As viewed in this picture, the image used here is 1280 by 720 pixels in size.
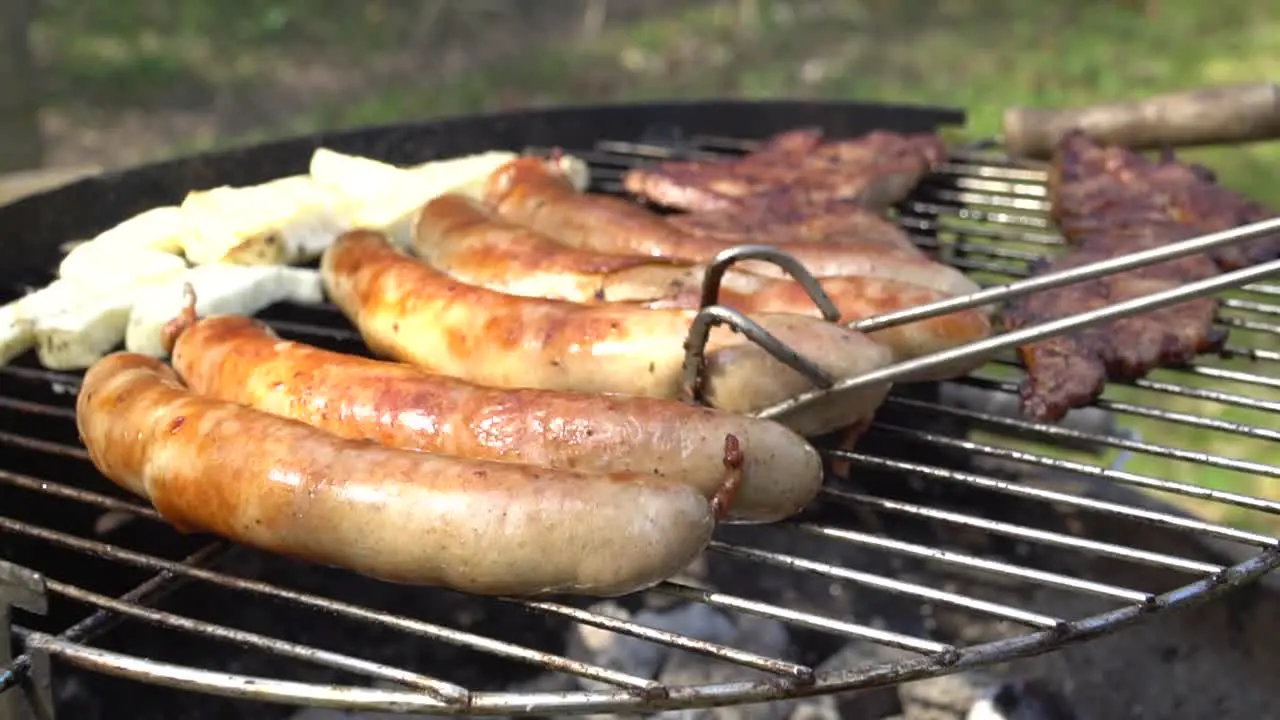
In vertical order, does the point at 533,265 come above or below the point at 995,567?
above

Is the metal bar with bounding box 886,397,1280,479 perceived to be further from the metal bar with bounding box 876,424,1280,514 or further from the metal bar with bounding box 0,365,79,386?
the metal bar with bounding box 0,365,79,386

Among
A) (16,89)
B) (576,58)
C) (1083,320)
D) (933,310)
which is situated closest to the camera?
(1083,320)

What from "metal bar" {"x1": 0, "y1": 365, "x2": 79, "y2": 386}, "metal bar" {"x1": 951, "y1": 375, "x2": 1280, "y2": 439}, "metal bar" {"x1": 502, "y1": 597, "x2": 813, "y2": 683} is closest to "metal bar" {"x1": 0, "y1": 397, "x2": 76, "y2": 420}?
"metal bar" {"x1": 0, "y1": 365, "x2": 79, "y2": 386}

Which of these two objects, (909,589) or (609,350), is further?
(609,350)

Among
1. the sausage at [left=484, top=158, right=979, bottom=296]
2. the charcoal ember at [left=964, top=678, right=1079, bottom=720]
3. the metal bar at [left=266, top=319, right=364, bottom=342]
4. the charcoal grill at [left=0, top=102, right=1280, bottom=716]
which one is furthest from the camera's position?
the charcoal ember at [left=964, top=678, right=1079, bottom=720]

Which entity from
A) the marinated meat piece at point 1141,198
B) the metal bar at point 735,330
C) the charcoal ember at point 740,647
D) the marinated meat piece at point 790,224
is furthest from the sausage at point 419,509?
the marinated meat piece at point 1141,198

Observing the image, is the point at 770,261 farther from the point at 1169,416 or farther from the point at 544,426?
the point at 1169,416

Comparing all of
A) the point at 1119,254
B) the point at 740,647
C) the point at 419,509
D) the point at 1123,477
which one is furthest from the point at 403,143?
the point at 1123,477
